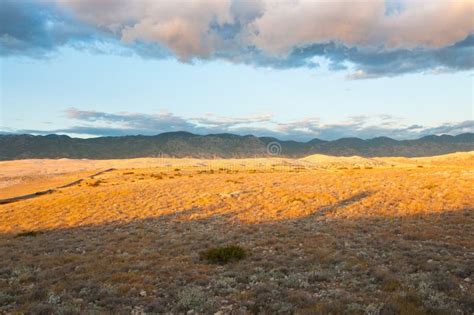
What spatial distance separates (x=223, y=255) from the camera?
47.6ft

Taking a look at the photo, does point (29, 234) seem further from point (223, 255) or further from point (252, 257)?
point (252, 257)

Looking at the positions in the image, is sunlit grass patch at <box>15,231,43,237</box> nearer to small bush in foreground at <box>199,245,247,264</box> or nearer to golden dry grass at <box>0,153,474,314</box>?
golden dry grass at <box>0,153,474,314</box>

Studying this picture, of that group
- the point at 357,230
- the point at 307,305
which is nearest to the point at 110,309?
the point at 307,305

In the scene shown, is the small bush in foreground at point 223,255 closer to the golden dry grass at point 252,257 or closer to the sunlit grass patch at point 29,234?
the golden dry grass at point 252,257

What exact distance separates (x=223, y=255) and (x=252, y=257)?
1.12 metres

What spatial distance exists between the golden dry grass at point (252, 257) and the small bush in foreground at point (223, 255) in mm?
383

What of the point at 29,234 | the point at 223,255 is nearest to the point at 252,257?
the point at 223,255

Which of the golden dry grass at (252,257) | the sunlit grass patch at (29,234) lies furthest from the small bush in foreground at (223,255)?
the sunlit grass patch at (29,234)

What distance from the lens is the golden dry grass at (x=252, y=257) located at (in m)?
9.95

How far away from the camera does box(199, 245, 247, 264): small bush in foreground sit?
14.4 metres

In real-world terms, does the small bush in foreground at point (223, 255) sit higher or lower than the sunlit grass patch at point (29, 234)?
higher

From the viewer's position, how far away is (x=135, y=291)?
11.0 meters

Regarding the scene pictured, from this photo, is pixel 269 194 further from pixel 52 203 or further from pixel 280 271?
pixel 280 271

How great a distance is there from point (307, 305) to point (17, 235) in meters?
19.3
